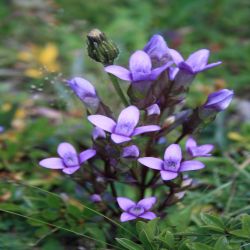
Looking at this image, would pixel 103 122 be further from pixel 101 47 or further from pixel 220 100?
pixel 220 100

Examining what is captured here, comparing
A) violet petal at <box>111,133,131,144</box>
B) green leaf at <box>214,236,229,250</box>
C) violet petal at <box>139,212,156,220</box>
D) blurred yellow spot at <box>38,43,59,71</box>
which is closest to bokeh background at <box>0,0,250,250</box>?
blurred yellow spot at <box>38,43,59,71</box>

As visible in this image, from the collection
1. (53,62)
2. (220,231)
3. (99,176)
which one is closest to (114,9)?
(53,62)

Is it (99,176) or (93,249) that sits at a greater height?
(99,176)

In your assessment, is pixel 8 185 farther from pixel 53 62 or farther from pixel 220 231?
pixel 53 62

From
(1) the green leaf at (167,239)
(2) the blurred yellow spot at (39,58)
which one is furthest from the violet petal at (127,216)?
(2) the blurred yellow spot at (39,58)

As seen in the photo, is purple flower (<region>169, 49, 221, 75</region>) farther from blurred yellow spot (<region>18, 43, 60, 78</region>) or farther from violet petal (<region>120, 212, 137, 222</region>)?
blurred yellow spot (<region>18, 43, 60, 78</region>)

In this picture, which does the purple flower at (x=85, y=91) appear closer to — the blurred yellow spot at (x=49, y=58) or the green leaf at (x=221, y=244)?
the green leaf at (x=221, y=244)
